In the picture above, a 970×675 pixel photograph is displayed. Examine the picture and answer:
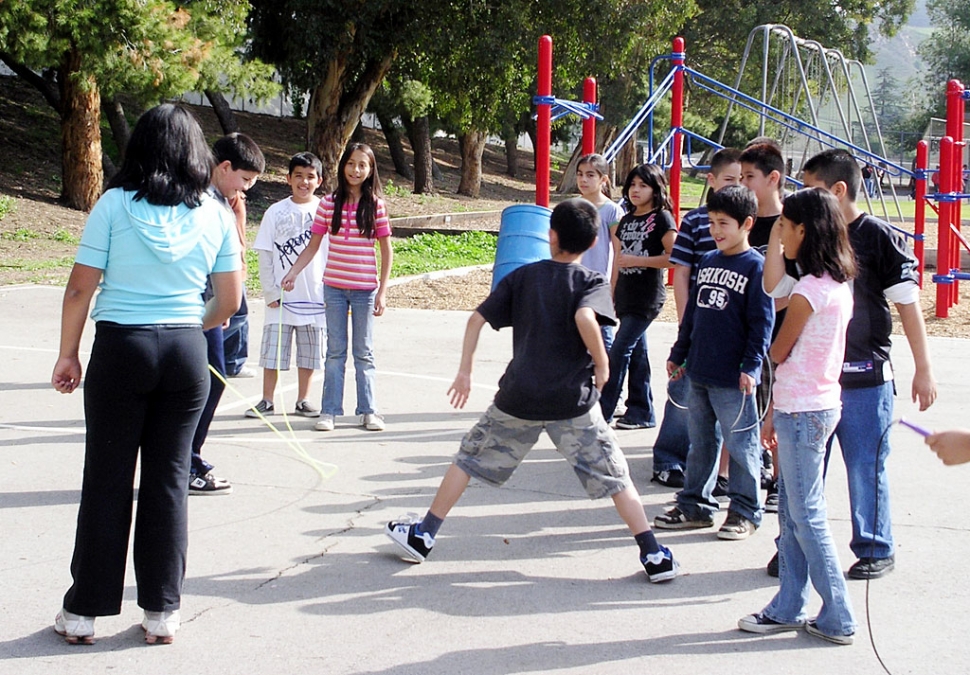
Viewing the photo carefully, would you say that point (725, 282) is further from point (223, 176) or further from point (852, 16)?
point (852, 16)

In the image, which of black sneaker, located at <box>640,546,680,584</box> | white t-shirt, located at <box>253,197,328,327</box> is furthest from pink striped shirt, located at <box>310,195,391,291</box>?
black sneaker, located at <box>640,546,680,584</box>

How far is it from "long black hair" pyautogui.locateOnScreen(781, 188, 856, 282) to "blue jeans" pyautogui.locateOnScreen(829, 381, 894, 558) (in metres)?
0.70

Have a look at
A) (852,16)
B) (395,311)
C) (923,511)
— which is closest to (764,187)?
(923,511)

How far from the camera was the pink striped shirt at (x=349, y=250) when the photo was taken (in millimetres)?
7020

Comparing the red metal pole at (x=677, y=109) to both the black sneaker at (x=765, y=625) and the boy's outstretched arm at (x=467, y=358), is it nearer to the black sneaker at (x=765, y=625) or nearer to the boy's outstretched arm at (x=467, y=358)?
the boy's outstretched arm at (x=467, y=358)

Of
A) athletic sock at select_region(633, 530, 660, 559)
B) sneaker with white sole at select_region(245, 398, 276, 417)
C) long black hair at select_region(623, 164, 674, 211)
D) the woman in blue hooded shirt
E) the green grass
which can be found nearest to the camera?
the woman in blue hooded shirt

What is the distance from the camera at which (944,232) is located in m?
12.9

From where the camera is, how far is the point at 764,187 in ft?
17.7

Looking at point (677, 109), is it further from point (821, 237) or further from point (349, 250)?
point (821, 237)

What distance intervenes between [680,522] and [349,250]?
2.82 metres

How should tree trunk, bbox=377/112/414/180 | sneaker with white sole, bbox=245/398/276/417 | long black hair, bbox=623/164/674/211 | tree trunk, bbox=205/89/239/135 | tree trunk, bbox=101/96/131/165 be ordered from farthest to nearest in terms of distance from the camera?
1. tree trunk, bbox=377/112/414/180
2. tree trunk, bbox=205/89/239/135
3. tree trunk, bbox=101/96/131/165
4. sneaker with white sole, bbox=245/398/276/417
5. long black hair, bbox=623/164/674/211

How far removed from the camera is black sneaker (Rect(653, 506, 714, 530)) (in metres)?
5.25

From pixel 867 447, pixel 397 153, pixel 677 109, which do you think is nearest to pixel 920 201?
pixel 677 109

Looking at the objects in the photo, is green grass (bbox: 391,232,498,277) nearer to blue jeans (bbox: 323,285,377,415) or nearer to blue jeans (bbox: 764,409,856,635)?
blue jeans (bbox: 323,285,377,415)
